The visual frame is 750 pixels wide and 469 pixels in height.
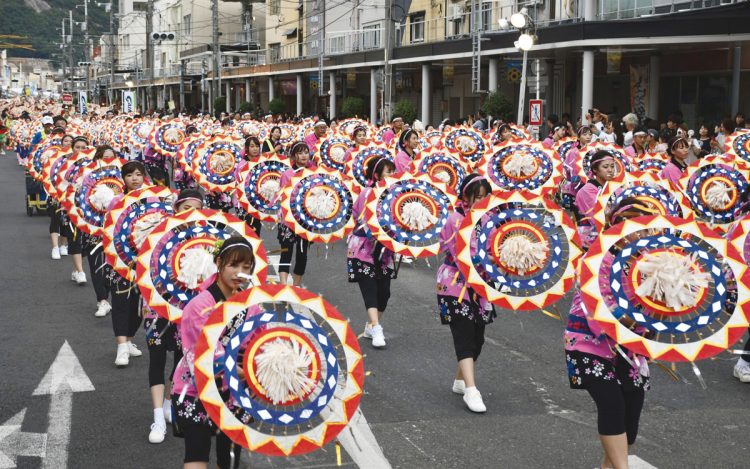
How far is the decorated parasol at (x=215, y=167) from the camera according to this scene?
42.9 ft

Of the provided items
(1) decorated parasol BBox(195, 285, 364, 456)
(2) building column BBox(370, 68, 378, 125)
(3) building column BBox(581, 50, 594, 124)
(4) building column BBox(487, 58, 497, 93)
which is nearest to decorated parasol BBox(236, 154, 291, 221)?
(1) decorated parasol BBox(195, 285, 364, 456)

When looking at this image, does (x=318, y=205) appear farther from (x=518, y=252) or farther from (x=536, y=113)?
(x=536, y=113)

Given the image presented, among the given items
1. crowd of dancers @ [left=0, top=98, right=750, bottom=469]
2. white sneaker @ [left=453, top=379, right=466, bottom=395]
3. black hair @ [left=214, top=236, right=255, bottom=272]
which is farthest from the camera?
white sneaker @ [left=453, top=379, right=466, bottom=395]

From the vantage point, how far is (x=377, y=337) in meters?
8.92

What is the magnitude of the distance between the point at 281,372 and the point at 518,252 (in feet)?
8.38

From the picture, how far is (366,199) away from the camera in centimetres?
851

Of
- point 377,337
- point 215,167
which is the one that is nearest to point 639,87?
point 215,167

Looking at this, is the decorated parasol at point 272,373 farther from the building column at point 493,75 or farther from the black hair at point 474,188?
the building column at point 493,75

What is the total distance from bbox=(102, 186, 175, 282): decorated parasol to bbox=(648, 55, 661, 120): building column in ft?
81.4

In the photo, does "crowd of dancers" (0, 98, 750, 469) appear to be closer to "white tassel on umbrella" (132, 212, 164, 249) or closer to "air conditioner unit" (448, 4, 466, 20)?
"white tassel on umbrella" (132, 212, 164, 249)

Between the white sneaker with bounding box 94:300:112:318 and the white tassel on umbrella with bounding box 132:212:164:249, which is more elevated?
the white tassel on umbrella with bounding box 132:212:164:249

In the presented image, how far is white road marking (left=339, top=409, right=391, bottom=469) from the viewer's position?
19.9ft

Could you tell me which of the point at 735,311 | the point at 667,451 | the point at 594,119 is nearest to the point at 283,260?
the point at 667,451

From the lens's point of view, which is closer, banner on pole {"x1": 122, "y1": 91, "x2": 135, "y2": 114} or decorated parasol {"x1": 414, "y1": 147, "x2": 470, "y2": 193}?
decorated parasol {"x1": 414, "y1": 147, "x2": 470, "y2": 193}
